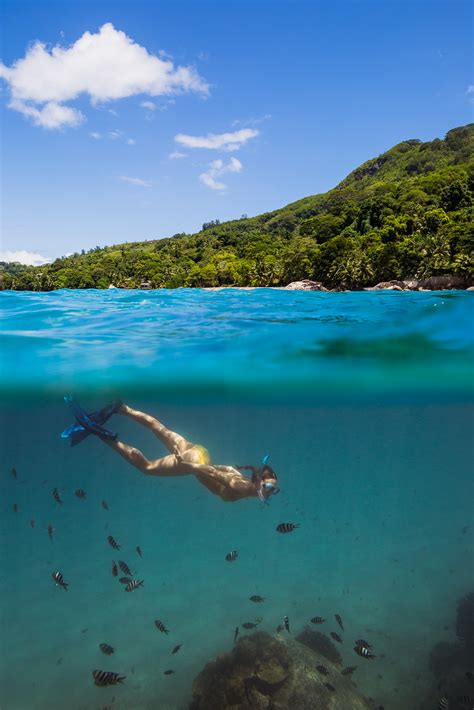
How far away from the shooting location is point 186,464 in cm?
897

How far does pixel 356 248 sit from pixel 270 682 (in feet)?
136

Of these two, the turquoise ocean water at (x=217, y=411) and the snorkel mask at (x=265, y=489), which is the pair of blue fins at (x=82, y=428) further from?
the snorkel mask at (x=265, y=489)

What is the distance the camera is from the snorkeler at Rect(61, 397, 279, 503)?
732 cm

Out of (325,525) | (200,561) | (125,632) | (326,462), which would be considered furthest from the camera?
(326,462)

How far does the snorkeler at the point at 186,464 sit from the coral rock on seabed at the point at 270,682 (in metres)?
3.53

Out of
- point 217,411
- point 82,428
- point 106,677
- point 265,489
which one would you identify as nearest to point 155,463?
point 82,428

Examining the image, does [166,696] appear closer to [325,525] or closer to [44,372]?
[44,372]

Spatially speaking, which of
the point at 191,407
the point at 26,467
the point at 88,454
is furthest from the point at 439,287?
the point at 26,467

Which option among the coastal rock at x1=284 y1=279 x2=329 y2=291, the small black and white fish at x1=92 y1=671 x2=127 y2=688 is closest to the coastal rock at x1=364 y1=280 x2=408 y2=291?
the coastal rock at x1=284 y1=279 x2=329 y2=291

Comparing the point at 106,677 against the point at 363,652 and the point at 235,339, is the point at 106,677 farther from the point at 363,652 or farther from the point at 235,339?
the point at 235,339

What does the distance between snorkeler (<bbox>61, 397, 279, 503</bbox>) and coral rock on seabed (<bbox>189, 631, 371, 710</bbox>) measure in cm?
353

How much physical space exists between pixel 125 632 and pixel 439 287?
2753 centimetres

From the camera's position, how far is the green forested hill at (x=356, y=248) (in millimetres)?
34281

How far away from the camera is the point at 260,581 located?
59.8 feet
